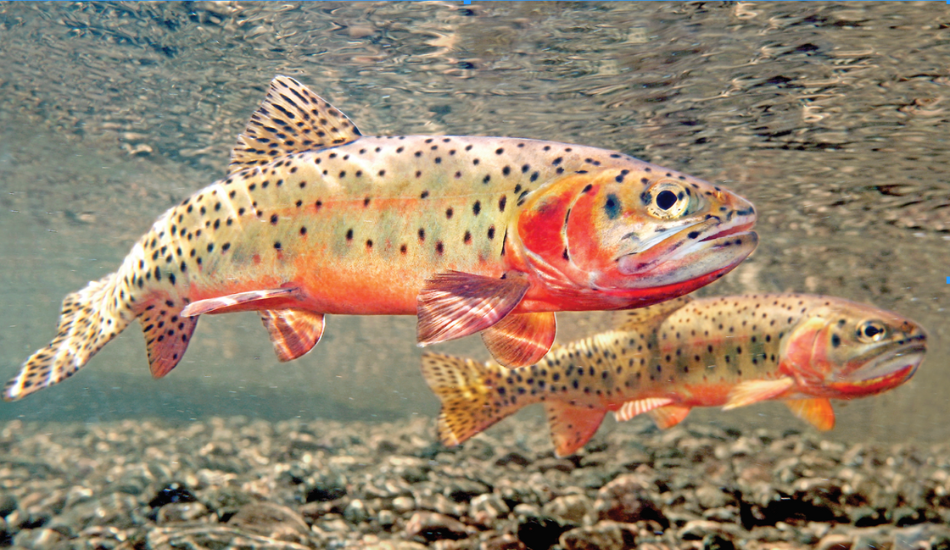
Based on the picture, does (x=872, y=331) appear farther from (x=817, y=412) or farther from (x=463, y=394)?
(x=463, y=394)

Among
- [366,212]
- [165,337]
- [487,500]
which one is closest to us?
[366,212]

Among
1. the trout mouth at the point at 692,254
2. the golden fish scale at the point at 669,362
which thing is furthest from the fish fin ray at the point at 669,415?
the trout mouth at the point at 692,254

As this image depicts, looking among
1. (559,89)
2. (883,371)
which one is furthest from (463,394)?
(559,89)

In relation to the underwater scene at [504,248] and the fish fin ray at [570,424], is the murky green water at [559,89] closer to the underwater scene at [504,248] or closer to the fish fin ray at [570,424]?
the underwater scene at [504,248]

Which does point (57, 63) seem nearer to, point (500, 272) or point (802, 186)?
point (500, 272)

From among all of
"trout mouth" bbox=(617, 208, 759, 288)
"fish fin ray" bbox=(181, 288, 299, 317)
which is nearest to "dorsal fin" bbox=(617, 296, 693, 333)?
"trout mouth" bbox=(617, 208, 759, 288)
